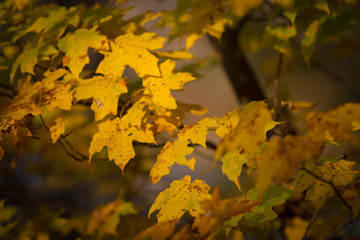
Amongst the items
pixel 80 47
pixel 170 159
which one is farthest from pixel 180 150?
pixel 80 47

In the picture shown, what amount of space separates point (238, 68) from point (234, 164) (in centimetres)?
138

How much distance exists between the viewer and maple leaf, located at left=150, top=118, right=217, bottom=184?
1.13 m

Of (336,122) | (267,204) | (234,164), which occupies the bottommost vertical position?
(267,204)

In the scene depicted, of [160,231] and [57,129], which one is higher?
[57,129]

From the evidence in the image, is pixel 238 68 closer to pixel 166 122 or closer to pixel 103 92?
pixel 166 122

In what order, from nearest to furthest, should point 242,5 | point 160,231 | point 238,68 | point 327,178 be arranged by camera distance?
1. point 160,231
2. point 327,178
3. point 242,5
4. point 238,68

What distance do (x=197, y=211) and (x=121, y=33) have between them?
879 mm

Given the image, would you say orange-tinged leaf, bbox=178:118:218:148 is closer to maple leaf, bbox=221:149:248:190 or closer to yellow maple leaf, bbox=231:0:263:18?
maple leaf, bbox=221:149:248:190

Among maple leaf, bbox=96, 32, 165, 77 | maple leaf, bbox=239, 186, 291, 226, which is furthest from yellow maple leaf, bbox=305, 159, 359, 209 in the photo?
maple leaf, bbox=96, 32, 165, 77

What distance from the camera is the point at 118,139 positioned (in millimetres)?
1158

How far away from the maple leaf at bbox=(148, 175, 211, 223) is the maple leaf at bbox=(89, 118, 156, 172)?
0.20m

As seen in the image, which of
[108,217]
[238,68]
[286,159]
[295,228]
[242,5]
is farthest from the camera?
[238,68]

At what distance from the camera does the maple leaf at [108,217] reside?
2010mm

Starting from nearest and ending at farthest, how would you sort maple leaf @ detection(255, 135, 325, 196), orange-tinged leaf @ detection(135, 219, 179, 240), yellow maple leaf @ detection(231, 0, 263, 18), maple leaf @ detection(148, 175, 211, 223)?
maple leaf @ detection(255, 135, 325, 196), orange-tinged leaf @ detection(135, 219, 179, 240), maple leaf @ detection(148, 175, 211, 223), yellow maple leaf @ detection(231, 0, 263, 18)
